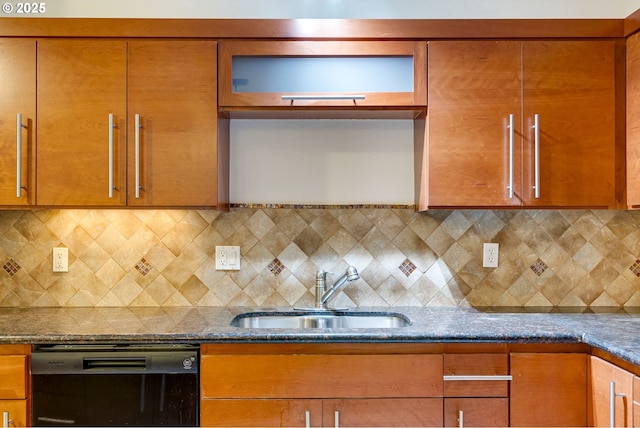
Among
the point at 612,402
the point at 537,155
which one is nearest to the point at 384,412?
the point at 612,402

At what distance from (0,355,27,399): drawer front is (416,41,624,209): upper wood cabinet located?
1.64 m

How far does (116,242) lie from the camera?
231 cm

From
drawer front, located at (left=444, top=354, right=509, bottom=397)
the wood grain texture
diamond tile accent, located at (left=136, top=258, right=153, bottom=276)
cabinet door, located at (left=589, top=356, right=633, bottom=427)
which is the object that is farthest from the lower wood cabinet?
diamond tile accent, located at (left=136, top=258, right=153, bottom=276)

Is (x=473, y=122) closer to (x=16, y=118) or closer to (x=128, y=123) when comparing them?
(x=128, y=123)

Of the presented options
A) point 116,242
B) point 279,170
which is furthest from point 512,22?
point 116,242

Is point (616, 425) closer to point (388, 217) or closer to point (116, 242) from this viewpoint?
point (388, 217)

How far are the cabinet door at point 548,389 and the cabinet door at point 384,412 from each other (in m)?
0.29

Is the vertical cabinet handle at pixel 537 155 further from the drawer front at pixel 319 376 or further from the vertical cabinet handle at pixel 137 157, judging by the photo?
the vertical cabinet handle at pixel 137 157

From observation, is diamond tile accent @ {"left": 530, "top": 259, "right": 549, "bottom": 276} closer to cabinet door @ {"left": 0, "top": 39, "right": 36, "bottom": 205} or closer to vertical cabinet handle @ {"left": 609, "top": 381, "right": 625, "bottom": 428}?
vertical cabinet handle @ {"left": 609, "top": 381, "right": 625, "bottom": 428}

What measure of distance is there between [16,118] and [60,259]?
2.28 feet

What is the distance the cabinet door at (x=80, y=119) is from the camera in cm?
197

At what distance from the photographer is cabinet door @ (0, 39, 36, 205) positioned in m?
1.96

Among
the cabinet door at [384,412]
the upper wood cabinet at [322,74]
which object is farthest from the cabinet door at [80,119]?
the cabinet door at [384,412]

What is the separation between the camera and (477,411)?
1709 millimetres
